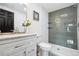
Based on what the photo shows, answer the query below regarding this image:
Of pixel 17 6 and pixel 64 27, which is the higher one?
pixel 17 6

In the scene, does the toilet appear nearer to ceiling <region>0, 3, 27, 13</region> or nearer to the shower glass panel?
the shower glass panel

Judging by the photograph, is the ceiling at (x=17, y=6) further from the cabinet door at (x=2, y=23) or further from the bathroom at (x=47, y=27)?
the cabinet door at (x=2, y=23)

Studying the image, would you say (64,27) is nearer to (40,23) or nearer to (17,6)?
(40,23)

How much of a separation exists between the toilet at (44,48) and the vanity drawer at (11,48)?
26.4 inches

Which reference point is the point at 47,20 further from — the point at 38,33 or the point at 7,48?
the point at 7,48

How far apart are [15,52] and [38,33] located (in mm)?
1039

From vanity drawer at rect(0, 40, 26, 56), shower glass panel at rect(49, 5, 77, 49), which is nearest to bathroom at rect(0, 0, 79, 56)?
shower glass panel at rect(49, 5, 77, 49)

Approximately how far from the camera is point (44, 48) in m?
2.12

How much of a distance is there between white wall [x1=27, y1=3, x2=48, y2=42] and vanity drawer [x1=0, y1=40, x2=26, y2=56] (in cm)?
77

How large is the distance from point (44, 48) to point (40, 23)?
0.61 meters

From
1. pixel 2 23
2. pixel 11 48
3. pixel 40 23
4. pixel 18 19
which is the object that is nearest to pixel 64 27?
pixel 40 23

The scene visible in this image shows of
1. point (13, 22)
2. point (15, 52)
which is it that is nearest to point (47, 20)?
point (13, 22)

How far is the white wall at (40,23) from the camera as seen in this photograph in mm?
2158

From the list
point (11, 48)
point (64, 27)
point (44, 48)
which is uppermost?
point (64, 27)
